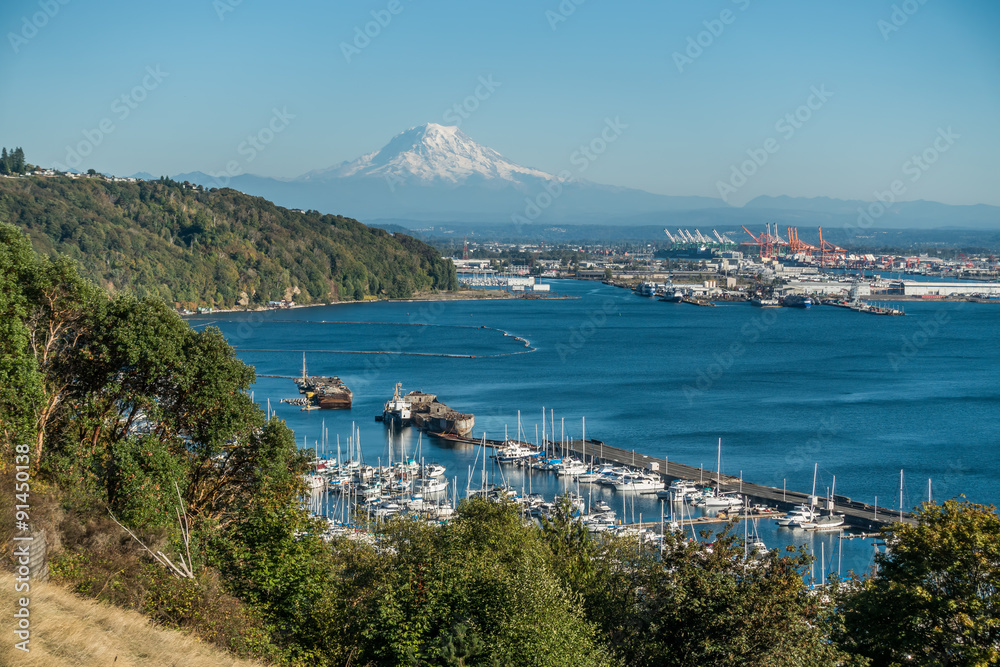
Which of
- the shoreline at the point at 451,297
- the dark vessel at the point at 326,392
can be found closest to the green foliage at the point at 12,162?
the shoreline at the point at 451,297

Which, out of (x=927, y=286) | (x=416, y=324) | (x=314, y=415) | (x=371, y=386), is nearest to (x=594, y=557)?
(x=314, y=415)

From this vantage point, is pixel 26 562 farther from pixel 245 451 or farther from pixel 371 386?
pixel 371 386

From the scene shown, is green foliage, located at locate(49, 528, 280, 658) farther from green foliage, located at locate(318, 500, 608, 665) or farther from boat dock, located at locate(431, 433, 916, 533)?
boat dock, located at locate(431, 433, 916, 533)

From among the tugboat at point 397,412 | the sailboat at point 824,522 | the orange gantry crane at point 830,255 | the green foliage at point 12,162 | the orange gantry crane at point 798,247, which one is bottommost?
the sailboat at point 824,522

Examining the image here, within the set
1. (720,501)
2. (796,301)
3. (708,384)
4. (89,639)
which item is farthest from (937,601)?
(796,301)

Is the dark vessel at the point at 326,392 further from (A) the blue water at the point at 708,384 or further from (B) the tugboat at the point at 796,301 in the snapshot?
(B) the tugboat at the point at 796,301

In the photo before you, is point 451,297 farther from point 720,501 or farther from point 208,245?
point 720,501
